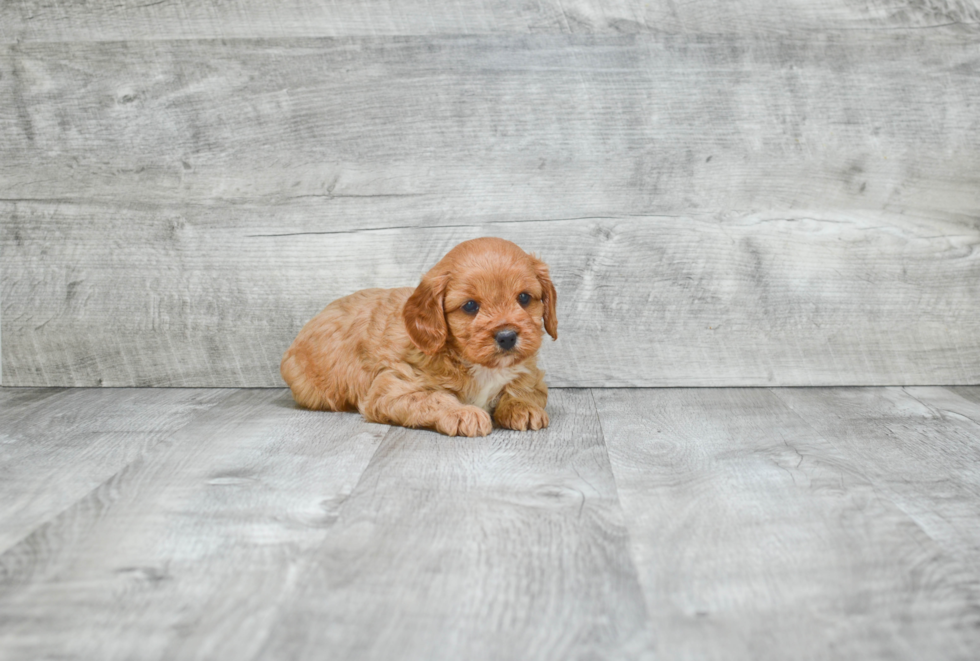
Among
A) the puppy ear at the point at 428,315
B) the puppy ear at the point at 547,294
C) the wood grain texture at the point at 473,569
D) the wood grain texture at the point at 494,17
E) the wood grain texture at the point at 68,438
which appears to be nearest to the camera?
the wood grain texture at the point at 473,569

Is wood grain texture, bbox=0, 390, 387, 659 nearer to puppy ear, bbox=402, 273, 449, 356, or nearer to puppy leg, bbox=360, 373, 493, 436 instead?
puppy leg, bbox=360, 373, 493, 436

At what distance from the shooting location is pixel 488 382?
2.67 metres

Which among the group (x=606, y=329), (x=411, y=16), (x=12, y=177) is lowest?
(x=606, y=329)

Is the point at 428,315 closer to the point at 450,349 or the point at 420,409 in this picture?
the point at 450,349

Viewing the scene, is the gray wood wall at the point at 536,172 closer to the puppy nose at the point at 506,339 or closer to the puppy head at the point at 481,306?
the puppy head at the point at 481,306

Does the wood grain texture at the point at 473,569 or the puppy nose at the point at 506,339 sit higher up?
the puppy nose at the point at 506,339

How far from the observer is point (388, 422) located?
2678mm

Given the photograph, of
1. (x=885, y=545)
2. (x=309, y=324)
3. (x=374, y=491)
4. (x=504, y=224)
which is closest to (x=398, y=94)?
(x=504, y=224)

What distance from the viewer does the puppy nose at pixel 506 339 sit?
7.96 ft

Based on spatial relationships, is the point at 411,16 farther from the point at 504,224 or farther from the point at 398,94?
the point at 504,224

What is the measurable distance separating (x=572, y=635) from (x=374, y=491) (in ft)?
2.60

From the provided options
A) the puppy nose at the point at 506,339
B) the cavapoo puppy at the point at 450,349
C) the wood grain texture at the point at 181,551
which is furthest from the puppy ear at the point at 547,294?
the wood grain texture at the point at 181,551

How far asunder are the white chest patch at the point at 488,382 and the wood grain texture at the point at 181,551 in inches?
15.1

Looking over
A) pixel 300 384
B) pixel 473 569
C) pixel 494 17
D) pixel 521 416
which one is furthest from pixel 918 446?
pixel 494 17
